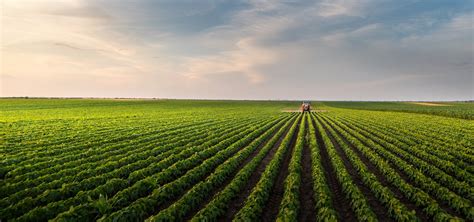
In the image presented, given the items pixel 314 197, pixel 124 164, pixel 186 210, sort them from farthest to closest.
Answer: pixel 124 164 → pixel 314 197 → pixel 186 210

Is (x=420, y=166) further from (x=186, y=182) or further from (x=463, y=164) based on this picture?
(x=186, y=182)

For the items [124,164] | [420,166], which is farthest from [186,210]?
[420,166]

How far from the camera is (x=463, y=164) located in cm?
1346

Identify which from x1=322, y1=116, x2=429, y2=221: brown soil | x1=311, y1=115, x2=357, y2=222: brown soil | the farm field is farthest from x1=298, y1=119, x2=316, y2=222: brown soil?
x1=322, y1=116, x2=429, y2=221: brown soil

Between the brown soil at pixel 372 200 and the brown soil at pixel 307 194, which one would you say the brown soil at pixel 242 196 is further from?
the brown soil at pixel 372 200

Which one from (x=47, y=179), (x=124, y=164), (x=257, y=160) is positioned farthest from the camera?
(x=257, y=160)

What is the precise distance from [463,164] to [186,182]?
1521cm

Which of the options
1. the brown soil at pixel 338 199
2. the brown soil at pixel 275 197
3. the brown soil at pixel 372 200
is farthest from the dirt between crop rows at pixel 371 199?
the brown soil at pixel 275 197

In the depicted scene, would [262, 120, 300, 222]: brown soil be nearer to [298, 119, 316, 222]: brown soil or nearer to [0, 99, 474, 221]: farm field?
[0, 99, 474, 221]: farm field

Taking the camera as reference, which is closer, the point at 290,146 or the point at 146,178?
the point at 146,178

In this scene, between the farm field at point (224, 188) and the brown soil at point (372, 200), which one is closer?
the farm field at point (224, 188)

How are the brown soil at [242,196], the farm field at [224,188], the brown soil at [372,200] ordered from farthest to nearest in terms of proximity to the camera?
the brown soil at [242,196]
the brown soil at [372,200]
the farm field at [224,188]

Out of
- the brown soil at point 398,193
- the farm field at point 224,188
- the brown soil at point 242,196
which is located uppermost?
the farm field at point 224,188

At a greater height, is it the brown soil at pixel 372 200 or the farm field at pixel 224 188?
the farm field at pixel 224 188
